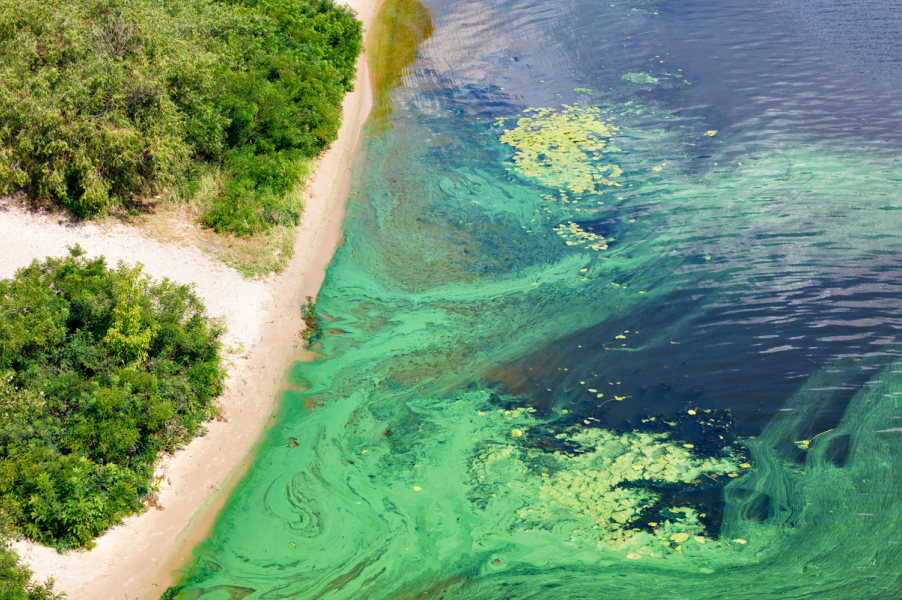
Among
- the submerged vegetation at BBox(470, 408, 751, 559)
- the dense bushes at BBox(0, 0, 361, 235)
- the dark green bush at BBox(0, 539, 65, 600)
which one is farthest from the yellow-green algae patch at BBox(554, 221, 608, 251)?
the dark green bush at BBox(0, 539, 65, 600)

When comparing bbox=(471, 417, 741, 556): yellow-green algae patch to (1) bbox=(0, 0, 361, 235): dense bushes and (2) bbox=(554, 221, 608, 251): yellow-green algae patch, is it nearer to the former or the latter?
(2) bbox=(554, 221, 608, 251): yellow-green algae patch

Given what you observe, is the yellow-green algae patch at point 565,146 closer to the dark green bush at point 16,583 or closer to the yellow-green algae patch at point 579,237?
the yellow-green algae patch at point 579,237

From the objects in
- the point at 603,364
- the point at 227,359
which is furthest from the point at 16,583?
the point at 603,364

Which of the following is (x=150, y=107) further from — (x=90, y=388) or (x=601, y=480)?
(x=601, y=480)

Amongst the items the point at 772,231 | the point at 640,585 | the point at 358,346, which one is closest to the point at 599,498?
the point at 640,585

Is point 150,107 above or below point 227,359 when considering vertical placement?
above

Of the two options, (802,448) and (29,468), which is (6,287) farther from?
(802,448)

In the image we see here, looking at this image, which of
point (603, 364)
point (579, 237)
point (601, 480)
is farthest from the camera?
point (579, 237)

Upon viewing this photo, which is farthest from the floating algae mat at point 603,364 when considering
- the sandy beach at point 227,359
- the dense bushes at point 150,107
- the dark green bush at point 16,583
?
the dense bushes at point 150,107
